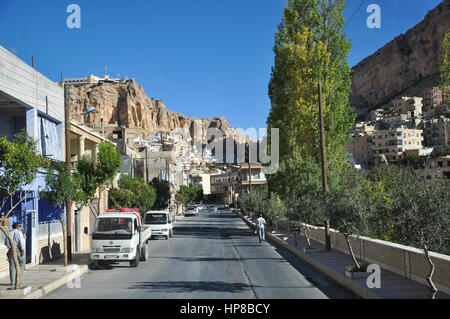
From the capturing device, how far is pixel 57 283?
1330cm

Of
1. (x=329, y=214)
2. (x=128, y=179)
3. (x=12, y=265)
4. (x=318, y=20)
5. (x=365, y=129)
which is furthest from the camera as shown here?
(x=365, y=129)

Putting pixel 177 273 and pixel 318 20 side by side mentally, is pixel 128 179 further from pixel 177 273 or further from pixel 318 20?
pixel 177 273

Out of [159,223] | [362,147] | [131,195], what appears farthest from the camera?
[362,147]

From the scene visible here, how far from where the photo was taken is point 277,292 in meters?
11.3

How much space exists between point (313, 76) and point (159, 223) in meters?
15.0

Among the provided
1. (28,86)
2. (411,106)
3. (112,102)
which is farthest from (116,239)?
(411,106)

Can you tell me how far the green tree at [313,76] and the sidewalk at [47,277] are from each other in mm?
17147

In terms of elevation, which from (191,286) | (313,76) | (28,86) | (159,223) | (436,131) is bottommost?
(191,286)

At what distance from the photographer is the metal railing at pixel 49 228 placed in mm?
19158

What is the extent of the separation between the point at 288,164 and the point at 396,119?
504ft

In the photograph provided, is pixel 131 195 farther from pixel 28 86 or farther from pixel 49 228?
pixel 28 86

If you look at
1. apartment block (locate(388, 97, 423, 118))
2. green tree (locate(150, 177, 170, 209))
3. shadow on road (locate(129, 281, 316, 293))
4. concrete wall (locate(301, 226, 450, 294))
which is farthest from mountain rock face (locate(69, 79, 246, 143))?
shadow on road (locate(129, 281, 316, 293))

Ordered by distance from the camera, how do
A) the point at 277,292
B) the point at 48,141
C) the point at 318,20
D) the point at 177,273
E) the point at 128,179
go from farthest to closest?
1. the point at 128,179
2. the point at 318,20
3. the point at 48,141
4. the point at 177,273
5. the point at 277,292

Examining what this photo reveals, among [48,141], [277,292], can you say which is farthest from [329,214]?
[48,141]
